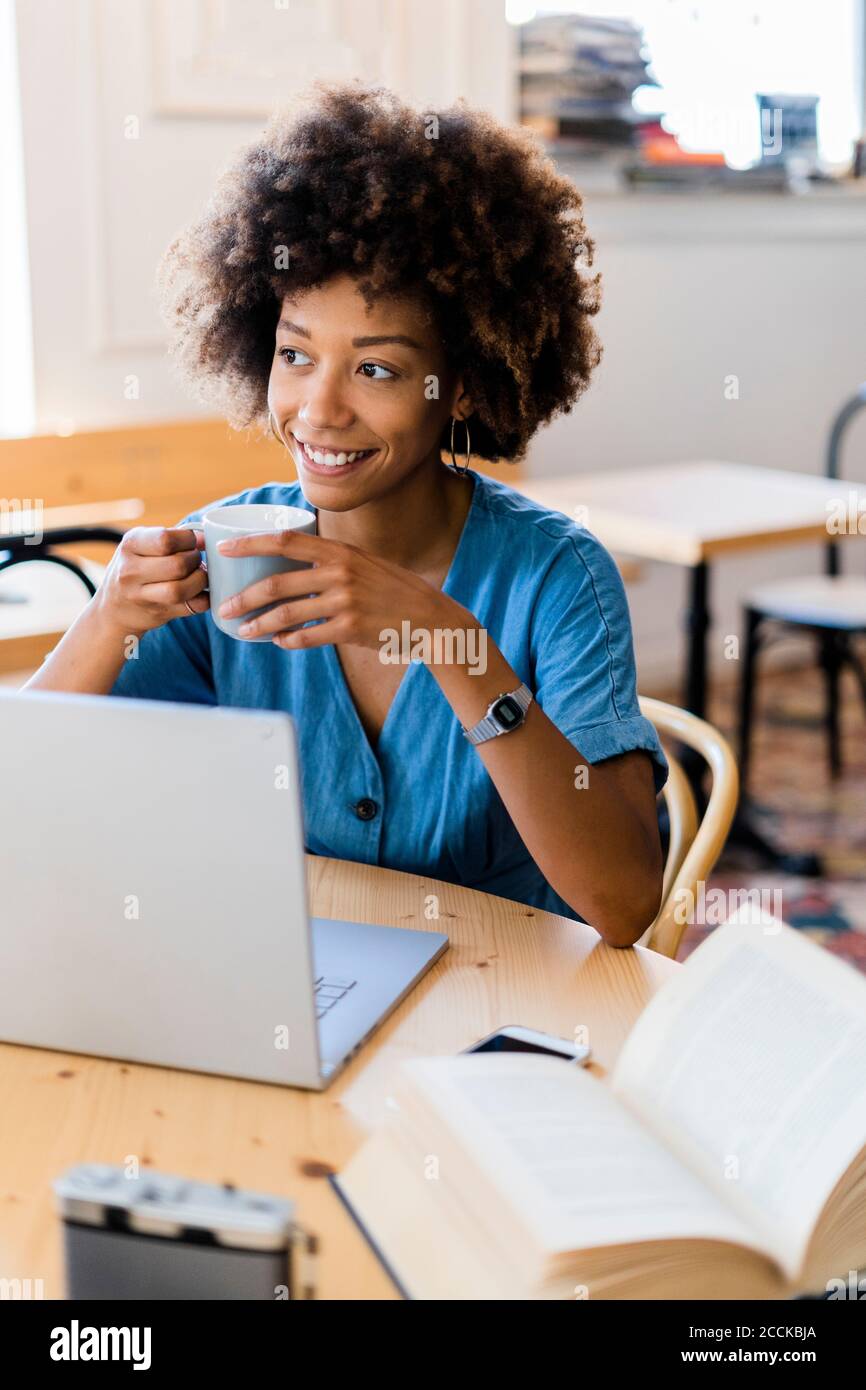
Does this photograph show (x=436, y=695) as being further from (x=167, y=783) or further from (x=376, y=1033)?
(x=167, y=783)

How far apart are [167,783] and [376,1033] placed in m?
0.26

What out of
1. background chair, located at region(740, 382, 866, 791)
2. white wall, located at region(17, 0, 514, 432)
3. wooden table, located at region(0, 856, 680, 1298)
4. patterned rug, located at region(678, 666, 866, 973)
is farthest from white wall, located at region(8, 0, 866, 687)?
wooden table, located at region(0, 856, 680, 1298)

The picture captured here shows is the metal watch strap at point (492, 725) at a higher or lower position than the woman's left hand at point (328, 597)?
lower

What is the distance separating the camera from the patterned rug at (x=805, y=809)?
2795mm

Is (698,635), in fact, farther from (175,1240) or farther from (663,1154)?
(175,1240)

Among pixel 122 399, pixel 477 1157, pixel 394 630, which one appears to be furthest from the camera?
pixel 122 399

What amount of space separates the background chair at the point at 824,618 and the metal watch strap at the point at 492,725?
210 centimetres

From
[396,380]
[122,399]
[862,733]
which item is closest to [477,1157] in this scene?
[396,380]

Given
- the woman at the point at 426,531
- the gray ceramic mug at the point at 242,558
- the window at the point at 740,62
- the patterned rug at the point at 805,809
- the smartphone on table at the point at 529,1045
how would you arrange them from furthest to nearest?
1. the window at the point at 740,62
2. the patterned rug at the point at 805,809
3. the woman at the point at 426,531
4. the gray ceramic mug at the point at 242,558
5. the smartphone on table at the point at 529,1045

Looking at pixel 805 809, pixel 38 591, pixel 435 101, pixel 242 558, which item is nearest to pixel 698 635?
pixel 805 809

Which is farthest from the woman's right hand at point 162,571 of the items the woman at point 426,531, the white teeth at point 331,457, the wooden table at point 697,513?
the wooden table at point 697,513

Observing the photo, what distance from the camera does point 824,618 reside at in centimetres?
309

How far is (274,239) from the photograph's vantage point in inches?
50.9

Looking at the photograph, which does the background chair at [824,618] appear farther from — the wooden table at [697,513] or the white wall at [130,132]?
the white wall at [130,132]
